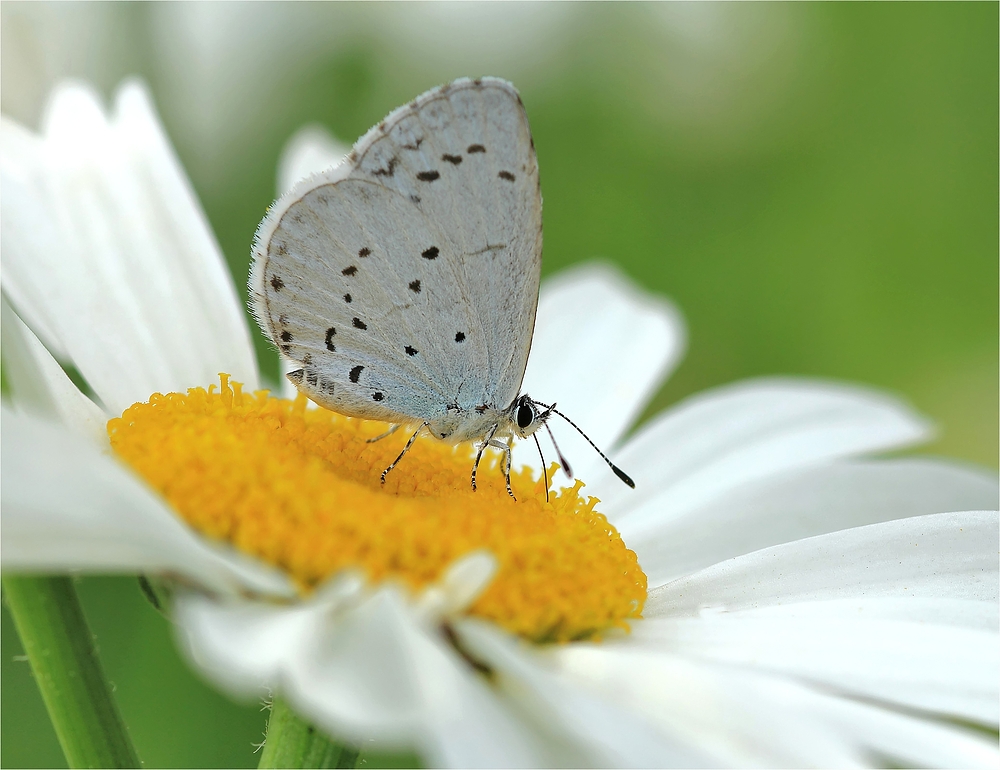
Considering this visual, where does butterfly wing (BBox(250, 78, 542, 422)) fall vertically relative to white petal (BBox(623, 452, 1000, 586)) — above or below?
below

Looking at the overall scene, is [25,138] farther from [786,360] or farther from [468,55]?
[786,360]

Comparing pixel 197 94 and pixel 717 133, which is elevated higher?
pixel 717 133

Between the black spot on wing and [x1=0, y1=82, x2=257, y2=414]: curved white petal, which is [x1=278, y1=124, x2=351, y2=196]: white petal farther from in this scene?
the black spot on wing

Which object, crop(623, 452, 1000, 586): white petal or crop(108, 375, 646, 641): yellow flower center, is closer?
crop(108, 375, 646, 641): yellow flower center

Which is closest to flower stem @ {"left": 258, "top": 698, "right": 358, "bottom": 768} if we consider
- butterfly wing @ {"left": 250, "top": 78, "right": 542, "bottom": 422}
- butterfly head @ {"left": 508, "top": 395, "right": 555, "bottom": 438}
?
butterfly wing @ {"left": 250, "top": 78, "right": 542, "bottom": 422}

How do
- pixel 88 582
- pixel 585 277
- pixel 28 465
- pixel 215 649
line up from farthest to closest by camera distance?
pixel 585 277 → pixel 88 582 → pixel 28 465 → pixel 215 649

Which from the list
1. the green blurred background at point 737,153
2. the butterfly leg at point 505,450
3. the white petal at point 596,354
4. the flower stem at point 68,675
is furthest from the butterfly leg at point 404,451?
the green blurred background at point 737,153

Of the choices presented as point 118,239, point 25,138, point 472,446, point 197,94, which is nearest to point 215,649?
point 472,446
